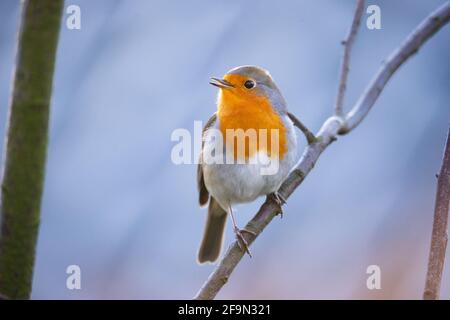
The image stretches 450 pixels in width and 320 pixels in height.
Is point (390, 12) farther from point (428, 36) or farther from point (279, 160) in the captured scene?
point (428, 36)

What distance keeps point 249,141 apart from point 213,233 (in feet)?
2.96

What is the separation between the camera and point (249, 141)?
9.67ft

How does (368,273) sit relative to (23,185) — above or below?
below

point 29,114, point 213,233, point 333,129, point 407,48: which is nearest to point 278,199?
point 333,129

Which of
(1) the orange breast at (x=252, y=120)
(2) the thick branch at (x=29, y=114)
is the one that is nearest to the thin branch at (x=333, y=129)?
(1) the orange breast at (x=252, y=120)

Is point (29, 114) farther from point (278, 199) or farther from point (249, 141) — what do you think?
point (249, 141)

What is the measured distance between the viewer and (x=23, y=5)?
118 cm

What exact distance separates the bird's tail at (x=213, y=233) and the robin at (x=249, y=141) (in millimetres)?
390

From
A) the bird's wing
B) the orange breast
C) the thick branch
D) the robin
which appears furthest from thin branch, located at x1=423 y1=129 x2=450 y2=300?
the bird's wing

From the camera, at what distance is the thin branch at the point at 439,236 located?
1.41m

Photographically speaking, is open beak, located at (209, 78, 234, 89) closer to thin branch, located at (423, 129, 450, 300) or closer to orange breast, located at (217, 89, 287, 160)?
orange breast, located at (217, 89, 287, 160)

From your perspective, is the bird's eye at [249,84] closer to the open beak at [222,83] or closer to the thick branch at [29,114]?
the open beak at [222,83]
